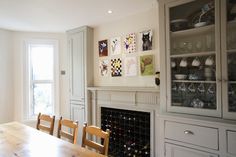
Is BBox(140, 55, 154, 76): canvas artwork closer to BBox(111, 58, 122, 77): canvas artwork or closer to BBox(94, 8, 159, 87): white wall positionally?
BBox(94, 8, 159, 87): white wall

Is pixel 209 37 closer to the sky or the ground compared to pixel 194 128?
closer to the sky

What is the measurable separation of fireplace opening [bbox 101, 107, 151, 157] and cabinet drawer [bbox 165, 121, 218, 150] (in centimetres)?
63

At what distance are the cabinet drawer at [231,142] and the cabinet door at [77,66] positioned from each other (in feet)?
A: 8.42

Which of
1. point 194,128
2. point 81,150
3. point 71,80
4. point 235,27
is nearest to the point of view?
point 81,150

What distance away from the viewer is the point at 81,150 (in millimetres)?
1587

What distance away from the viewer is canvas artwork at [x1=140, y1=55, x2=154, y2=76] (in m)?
2.89

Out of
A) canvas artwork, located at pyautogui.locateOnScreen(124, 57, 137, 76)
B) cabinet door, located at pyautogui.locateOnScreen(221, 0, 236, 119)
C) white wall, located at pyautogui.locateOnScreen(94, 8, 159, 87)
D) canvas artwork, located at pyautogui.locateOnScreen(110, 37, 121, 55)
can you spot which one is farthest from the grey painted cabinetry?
cabinet door, located at pyautogui.locateOnScreen(221, 0, 236, 119)

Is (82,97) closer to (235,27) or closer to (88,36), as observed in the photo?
(88,36)

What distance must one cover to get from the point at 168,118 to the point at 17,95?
3272mm

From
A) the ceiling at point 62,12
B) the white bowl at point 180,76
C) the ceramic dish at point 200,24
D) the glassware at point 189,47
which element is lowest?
the white bowl at point 180,76

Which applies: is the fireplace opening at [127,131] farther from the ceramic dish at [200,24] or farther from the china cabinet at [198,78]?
the ceramic dish at [200,24]

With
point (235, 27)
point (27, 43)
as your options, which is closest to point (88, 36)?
point (27, 43)

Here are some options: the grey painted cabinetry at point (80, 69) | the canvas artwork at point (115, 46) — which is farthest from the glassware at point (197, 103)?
the grey painted cabinetry at point (80, 69)

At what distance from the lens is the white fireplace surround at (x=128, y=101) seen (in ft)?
8.90
